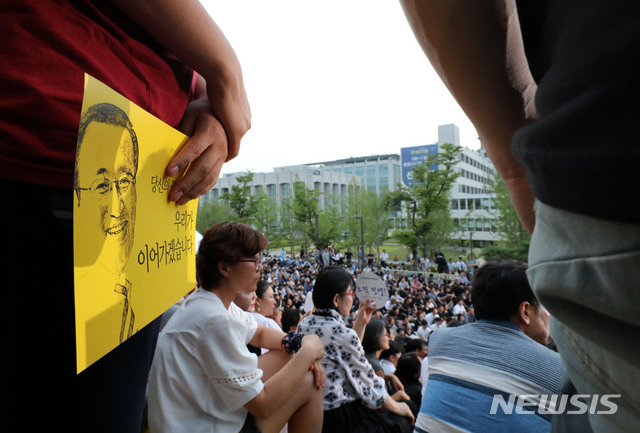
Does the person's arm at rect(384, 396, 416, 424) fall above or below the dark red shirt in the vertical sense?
below

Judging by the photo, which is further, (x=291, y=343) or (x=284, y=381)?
(x=291, y=343)

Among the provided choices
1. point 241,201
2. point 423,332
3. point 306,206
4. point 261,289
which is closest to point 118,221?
point 261,289

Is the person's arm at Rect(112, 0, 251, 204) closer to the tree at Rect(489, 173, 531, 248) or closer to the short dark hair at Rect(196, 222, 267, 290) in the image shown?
the short dark hair at Rect(196, 222, 267, 290)

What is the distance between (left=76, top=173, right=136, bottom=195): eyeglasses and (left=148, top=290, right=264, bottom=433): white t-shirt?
990mm

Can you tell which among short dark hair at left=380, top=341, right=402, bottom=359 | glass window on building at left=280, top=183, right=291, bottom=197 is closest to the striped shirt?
short dark hair at left=380, top=341, right=402, bottom=359

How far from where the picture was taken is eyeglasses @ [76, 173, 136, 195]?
1.35 feet

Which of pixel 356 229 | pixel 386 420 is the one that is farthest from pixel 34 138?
pixel 356 229

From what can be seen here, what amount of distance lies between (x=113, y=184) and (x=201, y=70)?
0.87ft

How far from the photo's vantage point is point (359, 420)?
7.10 feet

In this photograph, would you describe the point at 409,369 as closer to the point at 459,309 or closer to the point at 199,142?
the point at 199,142

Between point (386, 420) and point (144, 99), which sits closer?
point (144, 99)

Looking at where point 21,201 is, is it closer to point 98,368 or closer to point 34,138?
point 34,138

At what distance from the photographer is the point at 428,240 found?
2116 centimetres

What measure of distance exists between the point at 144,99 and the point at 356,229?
25.9 meters
